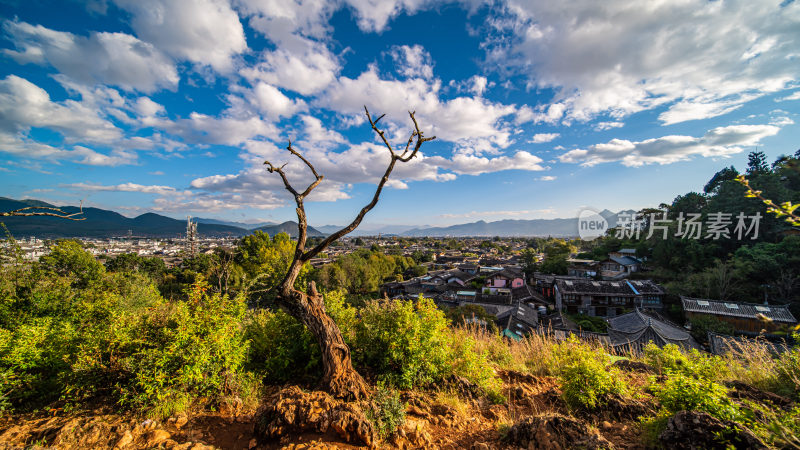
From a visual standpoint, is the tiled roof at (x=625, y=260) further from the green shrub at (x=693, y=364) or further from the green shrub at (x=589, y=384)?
the green shrub at (x=589, y=384)

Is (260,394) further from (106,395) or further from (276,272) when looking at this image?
(276,272)

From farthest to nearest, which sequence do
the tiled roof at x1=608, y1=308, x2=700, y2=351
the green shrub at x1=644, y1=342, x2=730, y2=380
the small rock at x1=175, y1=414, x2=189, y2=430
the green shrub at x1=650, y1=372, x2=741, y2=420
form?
the tiled roof at x1=608, y1=308, x2=700, y2=351
the green shrub at x1=644, y1=342, x2=730, y2=380
the small rock at x1=175, y1=414, x2=189, y2=430
the green shrub at x1=650, y1=372, x2=741, y2=420

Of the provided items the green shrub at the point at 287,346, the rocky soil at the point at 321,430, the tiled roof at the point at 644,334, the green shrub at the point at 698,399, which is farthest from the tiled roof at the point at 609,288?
the green shrub at the point at 287,346

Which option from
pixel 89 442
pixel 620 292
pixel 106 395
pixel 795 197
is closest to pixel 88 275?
pixel 106 395

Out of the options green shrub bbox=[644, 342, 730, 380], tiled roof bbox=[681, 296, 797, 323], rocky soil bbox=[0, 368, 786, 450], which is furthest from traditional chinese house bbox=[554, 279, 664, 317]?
rocky soil bbox=[0, 368, 786, 450]

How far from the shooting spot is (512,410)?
2.98m

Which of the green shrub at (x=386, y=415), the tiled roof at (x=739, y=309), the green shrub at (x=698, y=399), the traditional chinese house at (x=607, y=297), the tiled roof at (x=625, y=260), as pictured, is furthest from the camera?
the tiled roof at (x=625, y=260)

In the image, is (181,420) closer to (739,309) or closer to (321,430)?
(321,430)

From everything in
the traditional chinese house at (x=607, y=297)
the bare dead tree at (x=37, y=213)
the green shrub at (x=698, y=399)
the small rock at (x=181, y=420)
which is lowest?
the traditional chinese house at (x=607, y=297)

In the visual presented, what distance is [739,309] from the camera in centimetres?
2017

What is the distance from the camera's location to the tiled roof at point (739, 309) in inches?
734

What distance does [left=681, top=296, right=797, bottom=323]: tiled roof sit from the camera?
1866cm

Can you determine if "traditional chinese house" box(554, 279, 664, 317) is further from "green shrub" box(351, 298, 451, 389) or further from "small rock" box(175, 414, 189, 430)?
"small rock" box(175, 414, 189, 430)

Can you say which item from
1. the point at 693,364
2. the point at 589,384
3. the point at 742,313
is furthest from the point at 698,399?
the point at 742,313
